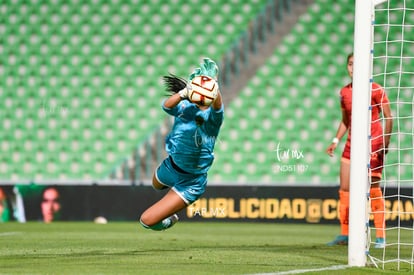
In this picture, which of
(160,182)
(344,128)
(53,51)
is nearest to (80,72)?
(53,51)

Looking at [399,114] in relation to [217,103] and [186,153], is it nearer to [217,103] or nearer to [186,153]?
[186,153]

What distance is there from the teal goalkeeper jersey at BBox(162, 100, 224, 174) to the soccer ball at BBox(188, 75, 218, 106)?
0.63 m

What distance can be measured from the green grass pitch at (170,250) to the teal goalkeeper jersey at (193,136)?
80 centimetres

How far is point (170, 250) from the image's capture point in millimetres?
7895

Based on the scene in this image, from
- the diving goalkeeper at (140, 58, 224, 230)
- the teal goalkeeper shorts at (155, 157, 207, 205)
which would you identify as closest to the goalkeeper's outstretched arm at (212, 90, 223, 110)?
the diving goalkeeper at (140, 58, 224, 230)

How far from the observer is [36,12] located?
51.3 ft

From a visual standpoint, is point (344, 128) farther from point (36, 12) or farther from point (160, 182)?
point (36, 12)

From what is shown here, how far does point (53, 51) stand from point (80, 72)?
2.25ft

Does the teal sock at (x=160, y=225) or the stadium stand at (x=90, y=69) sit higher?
the stadium stand at (x=90, y=69)

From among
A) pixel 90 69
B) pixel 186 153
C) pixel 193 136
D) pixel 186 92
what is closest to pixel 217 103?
pixel 186 92

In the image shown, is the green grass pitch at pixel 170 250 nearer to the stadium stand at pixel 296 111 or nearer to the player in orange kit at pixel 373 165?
the player in orange kit at pixel 373 165

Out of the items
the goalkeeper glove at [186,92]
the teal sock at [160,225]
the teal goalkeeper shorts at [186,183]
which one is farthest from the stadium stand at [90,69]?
the goalkeeper glove at [186,92]

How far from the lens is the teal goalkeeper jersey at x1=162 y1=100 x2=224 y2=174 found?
23.1 ft

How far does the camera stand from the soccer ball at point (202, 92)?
625 cm
